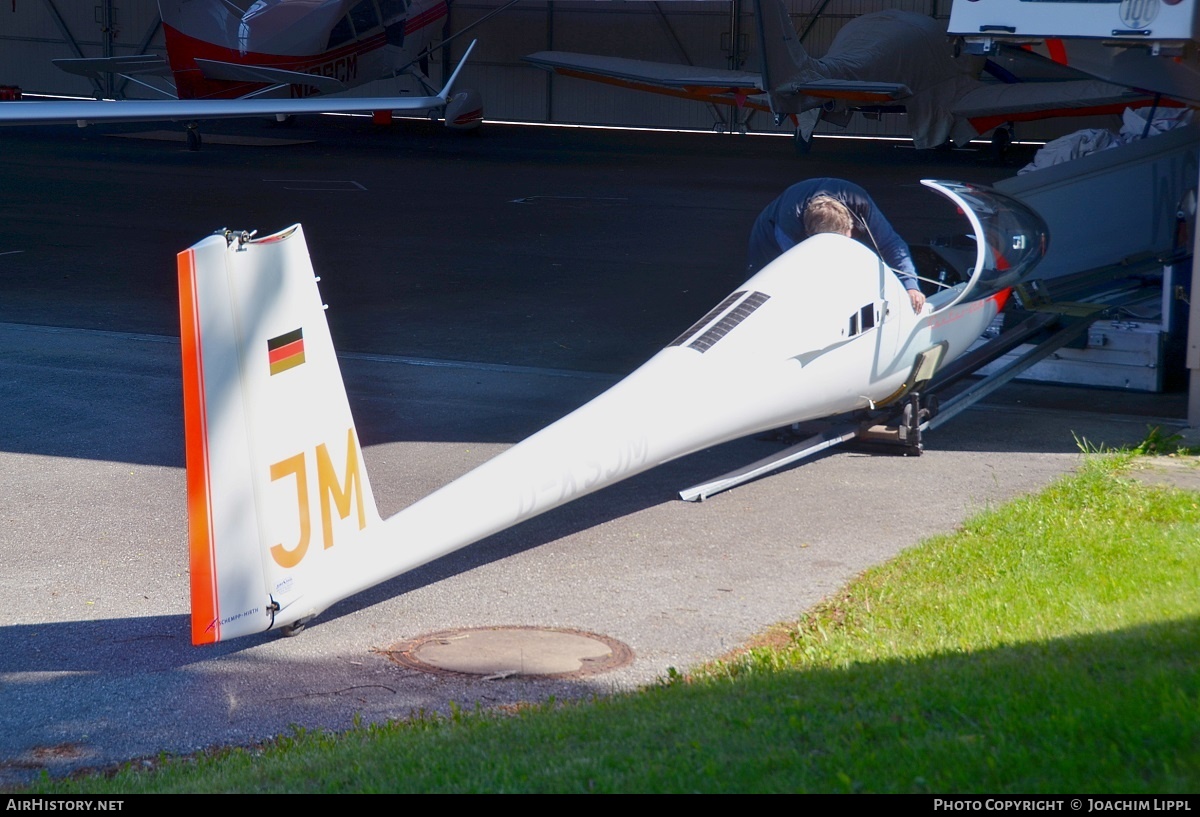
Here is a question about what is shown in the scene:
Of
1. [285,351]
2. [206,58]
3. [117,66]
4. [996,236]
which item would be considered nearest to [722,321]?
[996,236]

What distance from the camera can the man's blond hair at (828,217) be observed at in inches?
307

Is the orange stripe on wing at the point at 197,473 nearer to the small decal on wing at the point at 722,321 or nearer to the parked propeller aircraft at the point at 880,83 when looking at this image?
the small decal on wing at the point at 722,321

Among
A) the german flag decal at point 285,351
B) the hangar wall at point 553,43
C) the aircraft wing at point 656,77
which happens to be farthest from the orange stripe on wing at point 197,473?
the hangar wall at point 553,43

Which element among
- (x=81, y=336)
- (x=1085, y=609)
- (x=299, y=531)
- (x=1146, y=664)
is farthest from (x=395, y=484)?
(x=81, y=336)

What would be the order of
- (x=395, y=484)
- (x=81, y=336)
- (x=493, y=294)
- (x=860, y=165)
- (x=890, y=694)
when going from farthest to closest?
(x=860, y=165), (x=493, y=294), (x=81, y=336), (x=395, y=484), (x=890, y=694)

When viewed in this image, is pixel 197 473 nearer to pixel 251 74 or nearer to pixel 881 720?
pixel 881 720

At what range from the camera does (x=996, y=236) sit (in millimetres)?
8453

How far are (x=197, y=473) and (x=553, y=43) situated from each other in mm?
40215

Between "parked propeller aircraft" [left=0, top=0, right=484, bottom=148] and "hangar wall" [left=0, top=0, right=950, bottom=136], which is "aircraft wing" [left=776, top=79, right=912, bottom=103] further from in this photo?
"hangar wall" [left=0, top=0, right=950, bottom=136]

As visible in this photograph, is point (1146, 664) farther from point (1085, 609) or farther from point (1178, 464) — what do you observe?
point (1178, 464)

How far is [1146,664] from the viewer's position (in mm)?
4051

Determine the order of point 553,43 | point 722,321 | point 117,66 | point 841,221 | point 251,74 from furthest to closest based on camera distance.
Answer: point 553,43 → point 117,66 → point 251,74 → point 841,221 → point 722,321

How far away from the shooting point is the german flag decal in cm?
439
